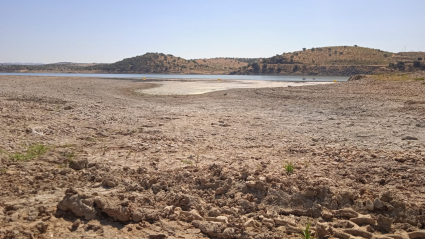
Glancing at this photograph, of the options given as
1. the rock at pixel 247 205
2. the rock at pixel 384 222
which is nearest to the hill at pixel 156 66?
the rock at pixel 247 205

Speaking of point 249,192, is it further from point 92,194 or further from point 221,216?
point 92,194

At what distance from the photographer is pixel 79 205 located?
166 inches

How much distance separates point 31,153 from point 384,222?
596 cm

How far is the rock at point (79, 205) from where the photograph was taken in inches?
164

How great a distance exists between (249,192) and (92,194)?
7.14 feet

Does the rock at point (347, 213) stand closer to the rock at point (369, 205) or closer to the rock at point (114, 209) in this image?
the rock at point (369, 205)

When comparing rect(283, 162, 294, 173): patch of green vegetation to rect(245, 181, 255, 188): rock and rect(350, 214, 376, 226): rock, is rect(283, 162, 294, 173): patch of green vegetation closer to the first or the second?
rect(245, 181, 255, 188): rock

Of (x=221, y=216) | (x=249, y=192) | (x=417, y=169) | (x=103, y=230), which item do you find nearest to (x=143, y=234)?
(x=103, y=230)

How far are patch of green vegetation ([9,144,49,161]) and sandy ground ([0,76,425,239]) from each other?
20 mm

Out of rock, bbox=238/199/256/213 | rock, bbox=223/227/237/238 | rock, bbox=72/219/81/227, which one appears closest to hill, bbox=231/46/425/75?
rock, bbox=238/199/256/213

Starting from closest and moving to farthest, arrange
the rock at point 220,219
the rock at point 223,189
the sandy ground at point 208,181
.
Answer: the sandy ground at point 208,181, the rock at point 220,219, the rock at point 223,189

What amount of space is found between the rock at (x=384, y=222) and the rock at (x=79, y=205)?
353 centimetres

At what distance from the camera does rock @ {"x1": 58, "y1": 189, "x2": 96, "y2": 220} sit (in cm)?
416

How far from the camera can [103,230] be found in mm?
3916
